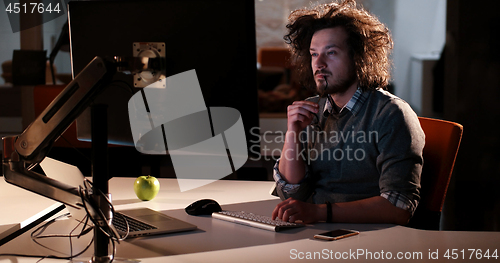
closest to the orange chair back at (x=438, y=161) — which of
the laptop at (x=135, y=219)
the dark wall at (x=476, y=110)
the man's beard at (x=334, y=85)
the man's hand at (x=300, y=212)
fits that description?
the man's beard at (x=334, y=85)

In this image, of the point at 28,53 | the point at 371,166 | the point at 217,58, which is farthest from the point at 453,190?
the point at 28,53

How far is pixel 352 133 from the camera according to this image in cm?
148

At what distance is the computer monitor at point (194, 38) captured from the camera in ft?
3.75

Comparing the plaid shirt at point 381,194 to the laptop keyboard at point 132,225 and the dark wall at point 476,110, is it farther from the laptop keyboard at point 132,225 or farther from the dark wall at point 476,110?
the dark wall at point 476,110

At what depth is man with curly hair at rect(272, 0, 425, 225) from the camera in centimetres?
132

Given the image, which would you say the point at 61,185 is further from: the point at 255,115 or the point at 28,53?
the point at 28,53

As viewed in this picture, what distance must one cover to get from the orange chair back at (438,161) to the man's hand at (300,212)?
44 centimetres

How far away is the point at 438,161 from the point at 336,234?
549mm

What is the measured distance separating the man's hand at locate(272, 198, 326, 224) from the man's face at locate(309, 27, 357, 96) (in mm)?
470

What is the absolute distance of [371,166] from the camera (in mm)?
1431

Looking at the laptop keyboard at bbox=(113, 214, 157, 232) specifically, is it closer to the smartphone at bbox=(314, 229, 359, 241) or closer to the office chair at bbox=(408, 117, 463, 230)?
the smartphone at bbox=(314, 229, 359, 241)

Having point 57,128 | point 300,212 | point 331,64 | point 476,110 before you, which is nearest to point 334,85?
point 331,64

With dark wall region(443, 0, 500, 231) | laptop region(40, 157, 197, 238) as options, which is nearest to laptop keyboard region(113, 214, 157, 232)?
laptop region(40, 157, 197, 238)

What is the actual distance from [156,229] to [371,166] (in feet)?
2.26
